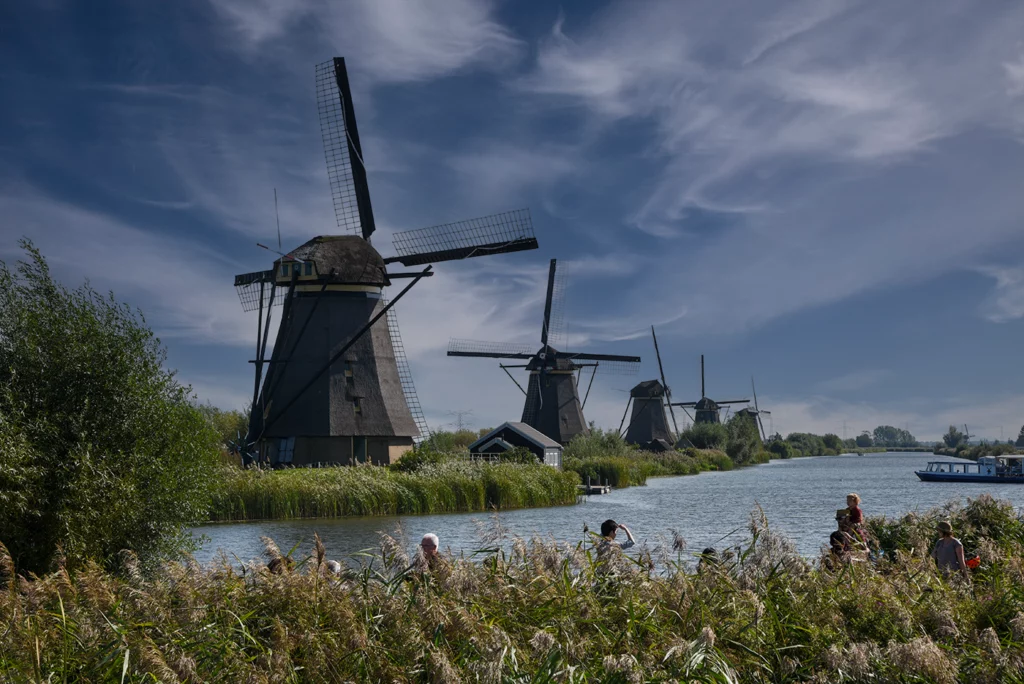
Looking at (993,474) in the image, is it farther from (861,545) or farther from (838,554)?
(861,545)

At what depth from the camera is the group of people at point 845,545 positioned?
697 centimetres

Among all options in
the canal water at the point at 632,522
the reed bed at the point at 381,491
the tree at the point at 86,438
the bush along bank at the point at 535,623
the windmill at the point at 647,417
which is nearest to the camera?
the bush along bank at the point at 535,623

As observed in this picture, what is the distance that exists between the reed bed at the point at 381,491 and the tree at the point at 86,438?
37.8 ft

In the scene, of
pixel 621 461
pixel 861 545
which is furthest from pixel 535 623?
pixel 621 461

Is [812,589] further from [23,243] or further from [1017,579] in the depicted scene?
[23,243]

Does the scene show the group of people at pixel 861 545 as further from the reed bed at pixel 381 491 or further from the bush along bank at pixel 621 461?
the bush along bank at pixel 621 461

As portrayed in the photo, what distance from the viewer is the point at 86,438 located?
14.7 metres

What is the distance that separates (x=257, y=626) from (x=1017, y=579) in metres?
5.67

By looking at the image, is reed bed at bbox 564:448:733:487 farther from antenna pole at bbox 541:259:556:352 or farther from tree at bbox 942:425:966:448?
tree at bbox 942:425:966:448

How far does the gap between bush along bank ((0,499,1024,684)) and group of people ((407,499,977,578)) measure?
0.21 m

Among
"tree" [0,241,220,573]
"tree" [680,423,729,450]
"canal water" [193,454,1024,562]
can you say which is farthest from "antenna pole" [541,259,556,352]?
"tree" [0,241,220,573]

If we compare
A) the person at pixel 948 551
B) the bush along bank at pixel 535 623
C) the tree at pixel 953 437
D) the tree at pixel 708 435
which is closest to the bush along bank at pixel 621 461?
the tree at pixel 708 435

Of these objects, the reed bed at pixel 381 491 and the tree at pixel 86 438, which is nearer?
the tree at pixel 86 438

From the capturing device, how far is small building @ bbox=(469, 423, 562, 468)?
4688 cm
